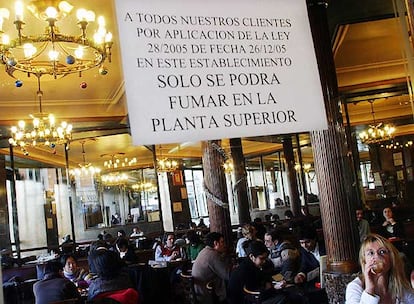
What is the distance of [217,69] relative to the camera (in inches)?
77.4

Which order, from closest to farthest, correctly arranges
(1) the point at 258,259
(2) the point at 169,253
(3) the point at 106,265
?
1. (3) the point at 106,265
2. (1) the point at 258,259
3. (2) the point at 169,253

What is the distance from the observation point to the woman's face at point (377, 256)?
7.77 feet

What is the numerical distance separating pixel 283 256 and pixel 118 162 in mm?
10939

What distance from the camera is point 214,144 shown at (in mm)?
7234

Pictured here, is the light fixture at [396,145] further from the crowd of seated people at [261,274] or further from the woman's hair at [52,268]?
the woman's hair at [52,268]

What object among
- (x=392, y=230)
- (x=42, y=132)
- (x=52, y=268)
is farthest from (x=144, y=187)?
(x=52, y=268)

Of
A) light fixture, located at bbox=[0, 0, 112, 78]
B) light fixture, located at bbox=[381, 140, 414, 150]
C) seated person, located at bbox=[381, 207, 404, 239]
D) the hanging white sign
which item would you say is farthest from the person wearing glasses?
light fixture, located at bbox=[381, 140, 414, 150]

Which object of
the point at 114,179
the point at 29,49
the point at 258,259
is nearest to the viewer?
the point at 258,259

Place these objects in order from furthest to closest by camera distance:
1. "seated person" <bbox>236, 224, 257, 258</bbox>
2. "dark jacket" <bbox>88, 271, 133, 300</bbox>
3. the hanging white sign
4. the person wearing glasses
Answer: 1. "seated person" <bbox>236, 224, 257, 258</bbox>
2. "dark jacket" <bbox>88, 271, 133, 300</bbox>
3. the person wearing glasses
4. the hanging white sign

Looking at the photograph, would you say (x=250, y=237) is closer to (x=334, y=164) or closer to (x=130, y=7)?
(x=334, y=164)

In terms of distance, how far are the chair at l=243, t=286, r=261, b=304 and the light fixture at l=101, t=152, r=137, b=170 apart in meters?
11.5

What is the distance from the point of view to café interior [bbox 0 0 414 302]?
7.63 meters

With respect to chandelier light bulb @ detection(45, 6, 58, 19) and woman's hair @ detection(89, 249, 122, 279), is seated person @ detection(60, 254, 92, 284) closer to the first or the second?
woman's hair @ detection(89, 249, 122, 279)

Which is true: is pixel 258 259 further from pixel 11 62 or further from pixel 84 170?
pixel 84 170
